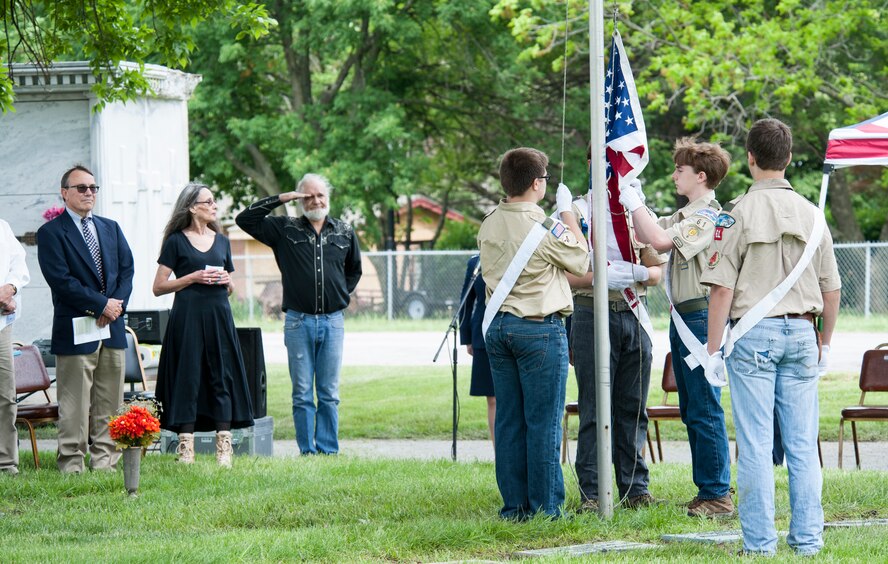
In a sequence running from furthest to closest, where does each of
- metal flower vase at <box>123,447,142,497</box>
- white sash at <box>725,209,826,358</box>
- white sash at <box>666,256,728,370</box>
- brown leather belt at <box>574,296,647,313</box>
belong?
metal flower vase at <box>123,447,142,497</box>, brown leather belt at <box>574,296,647,313</box>, white sash at <box>666,256,728,370</box>, white sash at <box>725,209,826,358</box>

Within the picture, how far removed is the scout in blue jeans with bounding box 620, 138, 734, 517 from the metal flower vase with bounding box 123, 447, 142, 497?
345 centimetres

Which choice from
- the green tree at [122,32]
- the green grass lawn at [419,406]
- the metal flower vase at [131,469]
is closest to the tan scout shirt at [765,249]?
the metal flower vase at [131,469]

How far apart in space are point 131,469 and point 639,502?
321cm

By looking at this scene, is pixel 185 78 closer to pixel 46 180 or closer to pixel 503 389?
pixel 46 180

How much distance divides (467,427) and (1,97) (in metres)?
5.48

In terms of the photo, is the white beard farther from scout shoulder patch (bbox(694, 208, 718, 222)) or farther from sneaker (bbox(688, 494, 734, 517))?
sneaker (bbox(688, 494, 734, 517))

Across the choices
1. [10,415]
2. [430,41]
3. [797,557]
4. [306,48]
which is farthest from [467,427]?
[430,41]

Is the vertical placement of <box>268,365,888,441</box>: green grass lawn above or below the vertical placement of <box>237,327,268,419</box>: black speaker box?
below

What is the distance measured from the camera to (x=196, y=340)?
881 centimetres

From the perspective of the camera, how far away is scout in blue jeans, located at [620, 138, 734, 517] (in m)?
6.66

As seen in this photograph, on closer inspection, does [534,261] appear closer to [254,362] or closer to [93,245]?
[93,245]

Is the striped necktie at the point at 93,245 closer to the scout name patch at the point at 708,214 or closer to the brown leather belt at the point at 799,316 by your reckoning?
the scout name patch at the point at 708,214

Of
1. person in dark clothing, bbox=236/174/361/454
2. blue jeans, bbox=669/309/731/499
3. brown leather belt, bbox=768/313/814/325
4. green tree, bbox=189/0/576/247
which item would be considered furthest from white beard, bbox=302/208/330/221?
green tree, bbox=189/0/576/247

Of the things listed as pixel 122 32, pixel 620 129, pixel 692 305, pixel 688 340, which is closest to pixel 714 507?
pixel 688 340
